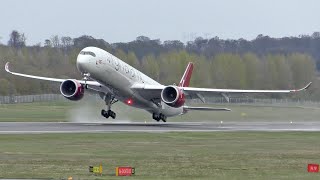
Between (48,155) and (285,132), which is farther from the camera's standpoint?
(285,132)

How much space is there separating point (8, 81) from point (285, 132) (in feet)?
203

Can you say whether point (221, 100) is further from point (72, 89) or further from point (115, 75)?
point (115, 75)

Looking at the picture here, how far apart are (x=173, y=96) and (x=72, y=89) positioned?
739 centimetres

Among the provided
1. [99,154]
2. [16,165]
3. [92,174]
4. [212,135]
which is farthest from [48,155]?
[212,135]

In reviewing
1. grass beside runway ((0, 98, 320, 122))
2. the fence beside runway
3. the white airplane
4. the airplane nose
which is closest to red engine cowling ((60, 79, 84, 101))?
the white airplane

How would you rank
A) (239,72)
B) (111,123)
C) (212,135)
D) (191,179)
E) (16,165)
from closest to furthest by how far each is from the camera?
1. (191,179)
2. (16,165)
3. (212,135)
4. (111,123)
5. (239,72)

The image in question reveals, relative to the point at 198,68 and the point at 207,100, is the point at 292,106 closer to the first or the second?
the point at 207,100

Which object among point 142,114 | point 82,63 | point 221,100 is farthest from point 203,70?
point 82,63

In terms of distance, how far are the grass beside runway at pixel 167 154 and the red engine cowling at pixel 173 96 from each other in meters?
9.74

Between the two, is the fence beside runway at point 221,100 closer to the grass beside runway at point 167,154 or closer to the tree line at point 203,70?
the tree line at point 203,70

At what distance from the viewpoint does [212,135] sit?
56.1 meters

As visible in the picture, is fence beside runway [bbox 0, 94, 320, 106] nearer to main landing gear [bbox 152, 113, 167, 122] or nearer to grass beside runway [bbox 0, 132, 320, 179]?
main landing gear [bbox 152, 113, 167, 122]

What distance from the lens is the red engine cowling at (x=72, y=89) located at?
223ft

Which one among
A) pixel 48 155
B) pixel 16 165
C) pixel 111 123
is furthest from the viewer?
pixel 111 123
